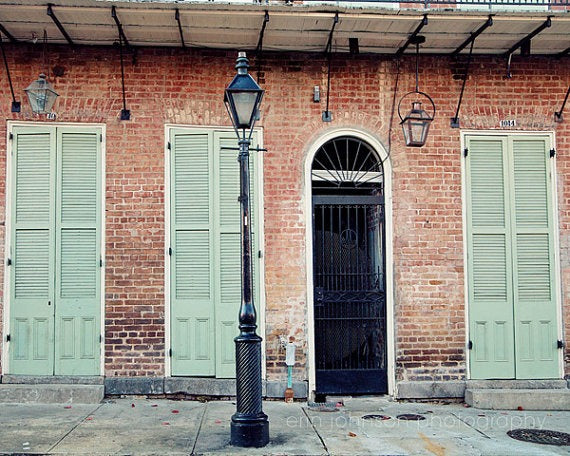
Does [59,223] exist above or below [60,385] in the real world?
above

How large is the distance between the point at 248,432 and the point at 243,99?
10.7 feet

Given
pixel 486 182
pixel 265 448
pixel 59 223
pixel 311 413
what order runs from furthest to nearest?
pixel 486 182 → pixel 59 223 → pixel 311 413 → pixel 265 448

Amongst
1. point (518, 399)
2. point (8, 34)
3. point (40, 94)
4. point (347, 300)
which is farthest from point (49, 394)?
point (518, 399)

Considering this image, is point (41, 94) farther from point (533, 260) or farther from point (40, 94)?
point (533, 260)

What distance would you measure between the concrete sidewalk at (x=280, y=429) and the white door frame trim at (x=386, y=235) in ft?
1.69

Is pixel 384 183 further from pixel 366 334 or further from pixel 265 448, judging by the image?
pixel 265 448

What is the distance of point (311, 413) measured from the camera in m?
8.37

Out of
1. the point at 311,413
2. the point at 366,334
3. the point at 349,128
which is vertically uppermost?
the point at 349,128

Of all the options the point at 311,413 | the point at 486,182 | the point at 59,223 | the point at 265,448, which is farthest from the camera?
the point at 486,182

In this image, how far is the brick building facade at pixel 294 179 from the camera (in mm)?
8922

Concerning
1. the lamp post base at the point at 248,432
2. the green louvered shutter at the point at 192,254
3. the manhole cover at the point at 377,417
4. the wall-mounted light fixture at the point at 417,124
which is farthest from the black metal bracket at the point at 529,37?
the lamp post base at the point at 248,432

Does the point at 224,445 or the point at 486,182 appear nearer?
the point at 224,445

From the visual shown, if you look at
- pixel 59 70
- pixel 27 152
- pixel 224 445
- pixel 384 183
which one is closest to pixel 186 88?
pixel 59 70

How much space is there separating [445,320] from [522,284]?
1.20 meters
